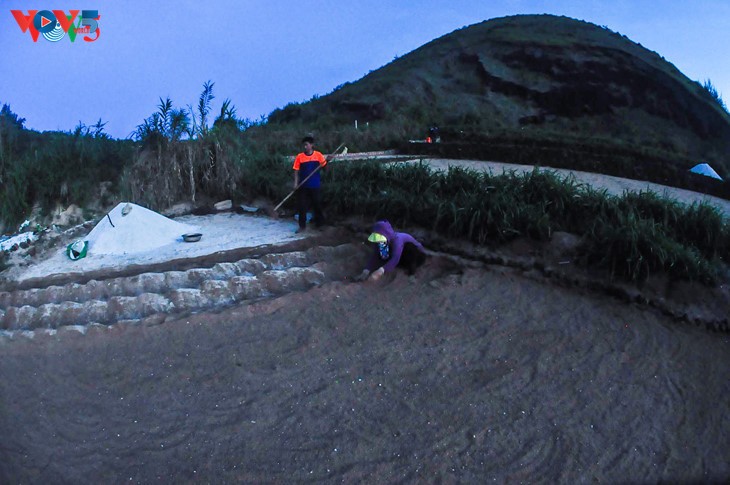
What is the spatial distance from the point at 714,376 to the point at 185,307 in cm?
451

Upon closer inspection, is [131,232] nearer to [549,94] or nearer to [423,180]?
[423,180]

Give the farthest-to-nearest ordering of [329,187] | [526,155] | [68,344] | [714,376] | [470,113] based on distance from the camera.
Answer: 1. [470,113]
2. [526,155]
3. [329,187]
4. [68,344]
5. [714,376]

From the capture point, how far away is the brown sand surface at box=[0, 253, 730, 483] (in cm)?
370

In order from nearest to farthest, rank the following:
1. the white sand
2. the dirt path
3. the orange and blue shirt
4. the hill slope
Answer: the white sand
the orange and blue shirt
the dirt path
the hill slope

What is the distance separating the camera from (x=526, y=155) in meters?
13.4

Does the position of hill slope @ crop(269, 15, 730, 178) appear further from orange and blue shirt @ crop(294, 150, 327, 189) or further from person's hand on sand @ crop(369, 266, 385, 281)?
person's hand on sand @ crop(369, 266, 385, 281)

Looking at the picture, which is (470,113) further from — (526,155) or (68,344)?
(68,344)

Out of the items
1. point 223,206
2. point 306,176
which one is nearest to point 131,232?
point 223,206

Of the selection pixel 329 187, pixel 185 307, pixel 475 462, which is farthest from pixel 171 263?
pixel 475 462

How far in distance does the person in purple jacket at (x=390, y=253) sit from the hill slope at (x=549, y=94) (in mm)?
16444

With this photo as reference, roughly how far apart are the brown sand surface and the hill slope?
57.1ft

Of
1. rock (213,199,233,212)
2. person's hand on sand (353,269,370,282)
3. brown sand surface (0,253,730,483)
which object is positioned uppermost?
rock (213,199,233,212)

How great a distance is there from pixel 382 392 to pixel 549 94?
25638mm

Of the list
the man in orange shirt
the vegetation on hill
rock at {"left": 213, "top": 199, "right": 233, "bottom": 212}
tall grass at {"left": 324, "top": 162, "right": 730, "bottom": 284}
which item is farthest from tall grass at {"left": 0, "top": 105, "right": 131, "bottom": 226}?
tall grass at {"left": 324, "top": 162, "right": 730, "bottom": 284}
